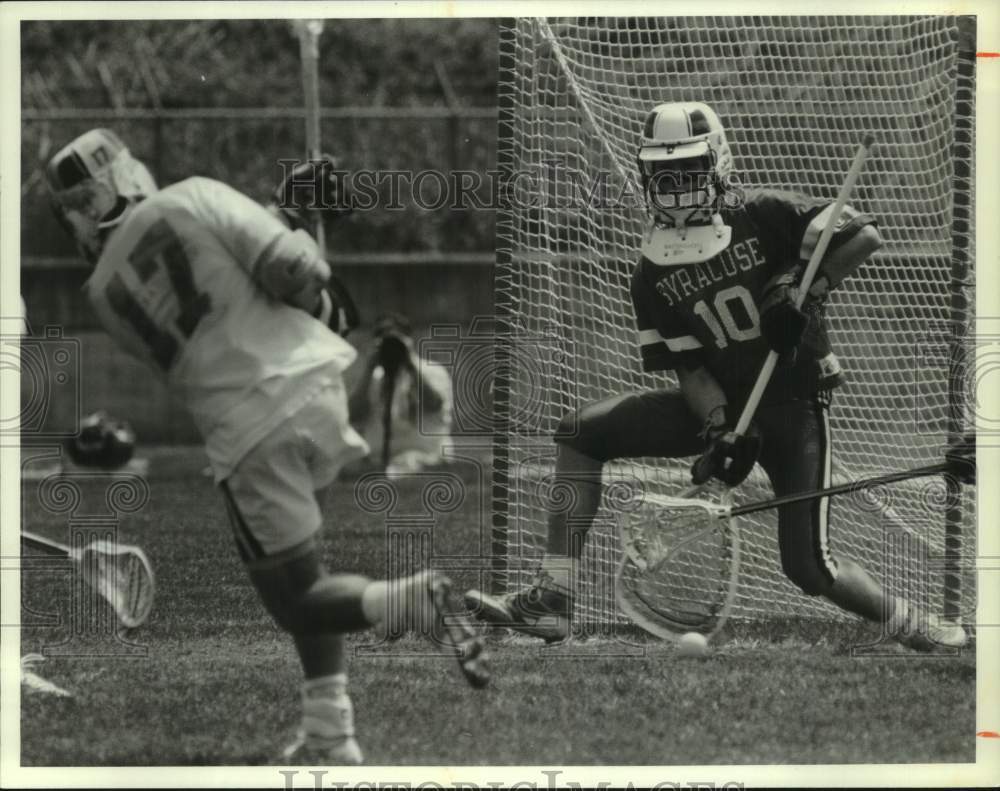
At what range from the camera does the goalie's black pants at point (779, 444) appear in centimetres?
528

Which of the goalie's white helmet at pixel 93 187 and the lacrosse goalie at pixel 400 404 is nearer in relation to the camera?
the goalie's white helmet at pixel 93 187

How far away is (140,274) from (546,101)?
2.50 metres

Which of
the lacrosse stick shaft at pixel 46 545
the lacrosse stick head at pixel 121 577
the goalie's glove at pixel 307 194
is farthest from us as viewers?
the lacrosse stick shaft at pixel 46 545

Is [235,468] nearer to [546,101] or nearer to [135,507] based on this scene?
[546,101]

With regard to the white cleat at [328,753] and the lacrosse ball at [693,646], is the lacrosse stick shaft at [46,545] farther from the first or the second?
the lacrosse ball at [693,646]

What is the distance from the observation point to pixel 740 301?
527cm

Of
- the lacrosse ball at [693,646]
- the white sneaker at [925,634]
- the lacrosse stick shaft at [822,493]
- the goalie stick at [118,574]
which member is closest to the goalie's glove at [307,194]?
the goalie stick at [118,574]

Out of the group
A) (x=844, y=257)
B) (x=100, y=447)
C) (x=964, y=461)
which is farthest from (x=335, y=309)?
(x=100, y=447)

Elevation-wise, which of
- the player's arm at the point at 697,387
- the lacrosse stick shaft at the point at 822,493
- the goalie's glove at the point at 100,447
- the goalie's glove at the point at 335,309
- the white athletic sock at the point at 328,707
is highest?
the goalie's glove at the point at 335,309

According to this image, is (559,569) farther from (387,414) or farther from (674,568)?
(387,414)

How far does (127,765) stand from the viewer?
448 cm

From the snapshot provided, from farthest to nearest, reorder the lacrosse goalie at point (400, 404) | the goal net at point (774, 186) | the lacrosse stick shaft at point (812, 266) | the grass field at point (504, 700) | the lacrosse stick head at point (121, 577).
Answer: the lacrosse goalie at point (400, 404), the goal net at point (774, 186), the lacrosse stick head at point (121, 577), the lacrosse stick shaft at point (812, 266), the grass field at point (504, 700)

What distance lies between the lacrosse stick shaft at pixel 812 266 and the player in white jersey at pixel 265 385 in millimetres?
1381

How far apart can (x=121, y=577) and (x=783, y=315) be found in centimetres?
219
